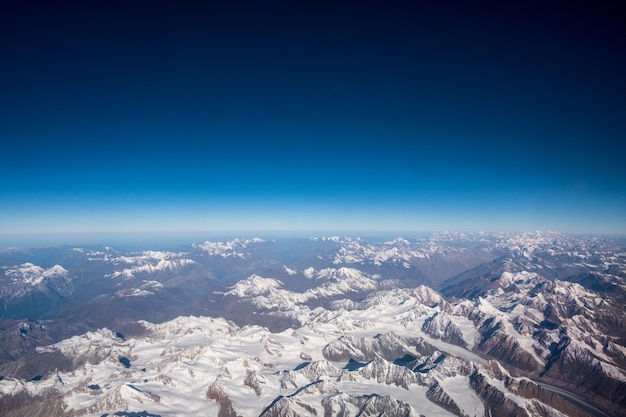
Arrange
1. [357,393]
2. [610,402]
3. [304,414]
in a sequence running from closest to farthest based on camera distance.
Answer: [304,414], [357,393], [610,402]

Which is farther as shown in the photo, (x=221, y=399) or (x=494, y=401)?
(x=221, y=399)

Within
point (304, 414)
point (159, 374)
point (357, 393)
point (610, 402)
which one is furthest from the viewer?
point (610, 402)

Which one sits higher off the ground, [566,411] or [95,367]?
[95,367]

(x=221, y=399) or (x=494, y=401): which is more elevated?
(x=221, y=399)

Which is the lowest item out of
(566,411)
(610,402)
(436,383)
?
(610,402)

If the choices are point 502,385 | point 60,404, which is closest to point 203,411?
point 60,404

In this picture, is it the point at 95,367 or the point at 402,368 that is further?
the point at 95,367

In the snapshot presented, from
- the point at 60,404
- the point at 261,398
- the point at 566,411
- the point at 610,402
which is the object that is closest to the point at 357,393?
the point at 261,398

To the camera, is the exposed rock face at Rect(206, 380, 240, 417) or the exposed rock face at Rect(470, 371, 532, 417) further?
the exposed rock face at Rect(206, 380, 240, 417)

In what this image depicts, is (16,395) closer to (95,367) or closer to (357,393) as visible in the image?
(95,367)

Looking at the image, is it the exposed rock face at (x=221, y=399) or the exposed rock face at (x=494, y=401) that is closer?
the exposed rock face at (x=494, y=401)
